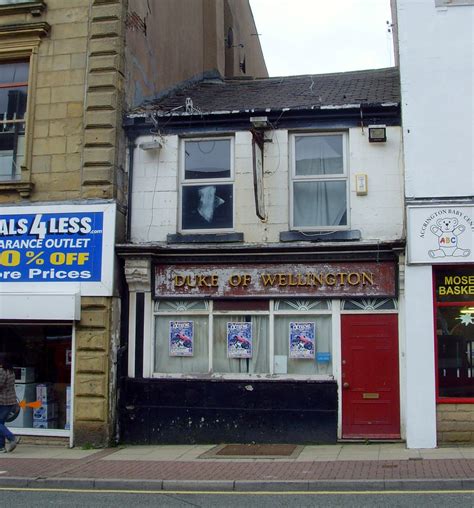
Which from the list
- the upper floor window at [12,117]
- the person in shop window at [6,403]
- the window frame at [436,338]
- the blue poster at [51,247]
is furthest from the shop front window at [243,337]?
the upper floor window at [12,117]

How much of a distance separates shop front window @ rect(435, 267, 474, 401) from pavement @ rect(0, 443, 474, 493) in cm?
106

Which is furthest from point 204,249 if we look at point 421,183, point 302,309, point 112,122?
point 421,183

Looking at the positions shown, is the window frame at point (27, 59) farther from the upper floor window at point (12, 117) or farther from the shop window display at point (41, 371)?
the shop window display at point (41, 371)

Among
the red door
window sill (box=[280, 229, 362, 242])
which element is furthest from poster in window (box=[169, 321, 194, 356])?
the red door

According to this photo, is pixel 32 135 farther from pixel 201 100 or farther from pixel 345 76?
pixel 345 76

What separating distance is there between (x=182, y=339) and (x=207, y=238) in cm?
190

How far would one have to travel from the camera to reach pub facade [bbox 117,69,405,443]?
11.8 meters

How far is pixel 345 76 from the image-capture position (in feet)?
54.4

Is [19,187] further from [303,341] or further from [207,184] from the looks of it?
[303,341]

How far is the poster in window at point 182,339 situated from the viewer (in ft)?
40.8

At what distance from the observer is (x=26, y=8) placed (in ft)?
43.6

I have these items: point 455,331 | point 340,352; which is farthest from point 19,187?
point 455,331

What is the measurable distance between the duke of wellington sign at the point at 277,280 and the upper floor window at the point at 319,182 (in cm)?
90

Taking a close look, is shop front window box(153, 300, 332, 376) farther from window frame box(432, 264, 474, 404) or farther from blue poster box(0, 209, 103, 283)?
window frame box(432, 264, 474, 404)
